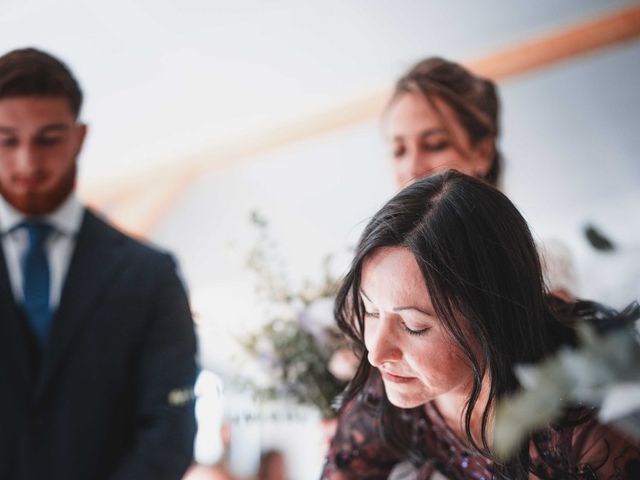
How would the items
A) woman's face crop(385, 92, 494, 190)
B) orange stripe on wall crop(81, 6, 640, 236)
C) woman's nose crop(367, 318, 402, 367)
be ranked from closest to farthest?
woman's nose crop(367, 318, 402, 367), woman's face crop(385, 92, 494, 190), orange stripe on wall crop(81, 6, 640, 236)

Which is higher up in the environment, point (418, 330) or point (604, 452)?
point (418, 330)

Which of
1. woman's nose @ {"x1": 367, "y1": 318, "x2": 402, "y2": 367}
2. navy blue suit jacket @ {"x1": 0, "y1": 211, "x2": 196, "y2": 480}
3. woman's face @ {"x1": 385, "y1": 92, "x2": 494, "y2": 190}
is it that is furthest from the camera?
woman's face @ {"x1": 385, "y1": 92, "x2": 494, "y2": 190}

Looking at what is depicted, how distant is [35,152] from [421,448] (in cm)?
73

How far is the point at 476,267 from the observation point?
984mm

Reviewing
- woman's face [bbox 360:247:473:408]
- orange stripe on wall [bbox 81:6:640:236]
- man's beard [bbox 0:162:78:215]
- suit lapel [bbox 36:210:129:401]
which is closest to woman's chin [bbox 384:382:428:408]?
woman's face [bbox 360:247:473:408]

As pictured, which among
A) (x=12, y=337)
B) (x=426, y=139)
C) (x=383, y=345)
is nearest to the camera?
(x=383, y=345)

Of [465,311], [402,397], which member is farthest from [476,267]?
[402,397]

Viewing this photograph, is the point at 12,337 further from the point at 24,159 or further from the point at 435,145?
the point at 435,145

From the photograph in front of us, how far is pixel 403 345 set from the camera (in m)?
0.97

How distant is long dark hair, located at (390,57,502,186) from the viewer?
5.29 feet

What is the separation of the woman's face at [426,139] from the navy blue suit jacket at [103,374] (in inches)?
21.6

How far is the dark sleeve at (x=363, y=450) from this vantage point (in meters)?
1.22

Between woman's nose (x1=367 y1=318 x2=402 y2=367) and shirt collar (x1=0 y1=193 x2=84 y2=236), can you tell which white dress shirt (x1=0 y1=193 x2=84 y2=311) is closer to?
shirt collar (x1=0 y1=193 x2=84 y2=236)

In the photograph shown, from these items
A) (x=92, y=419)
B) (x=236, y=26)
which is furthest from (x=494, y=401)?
(x=236, y=26)
